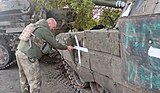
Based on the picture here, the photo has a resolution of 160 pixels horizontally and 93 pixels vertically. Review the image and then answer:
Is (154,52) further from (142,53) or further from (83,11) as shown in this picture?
(83,11)

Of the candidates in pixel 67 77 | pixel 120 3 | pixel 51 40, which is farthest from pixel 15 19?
pixel 120 3

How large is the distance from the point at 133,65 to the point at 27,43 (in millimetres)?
2736

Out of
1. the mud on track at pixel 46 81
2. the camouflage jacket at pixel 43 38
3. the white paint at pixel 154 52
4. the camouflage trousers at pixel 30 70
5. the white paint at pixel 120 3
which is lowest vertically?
the mud on track at pixel 46 81

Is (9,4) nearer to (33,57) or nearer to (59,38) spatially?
(59,38)

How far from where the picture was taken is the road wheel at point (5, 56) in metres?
10.0

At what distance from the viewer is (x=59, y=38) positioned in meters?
6.67

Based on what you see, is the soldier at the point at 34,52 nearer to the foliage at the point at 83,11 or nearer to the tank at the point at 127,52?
the tank at the point at 127,52

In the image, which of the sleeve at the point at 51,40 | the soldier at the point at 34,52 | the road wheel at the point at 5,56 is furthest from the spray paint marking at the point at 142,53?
the road wheel at the point at 5,56

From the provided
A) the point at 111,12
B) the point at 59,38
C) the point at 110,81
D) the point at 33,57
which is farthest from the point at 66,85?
the point at 110,81

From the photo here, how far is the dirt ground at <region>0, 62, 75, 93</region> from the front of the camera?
23.8 feet

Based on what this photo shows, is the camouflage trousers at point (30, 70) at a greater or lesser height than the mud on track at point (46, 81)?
greater

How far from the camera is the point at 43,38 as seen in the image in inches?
220

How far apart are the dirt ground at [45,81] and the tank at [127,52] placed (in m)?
1.97

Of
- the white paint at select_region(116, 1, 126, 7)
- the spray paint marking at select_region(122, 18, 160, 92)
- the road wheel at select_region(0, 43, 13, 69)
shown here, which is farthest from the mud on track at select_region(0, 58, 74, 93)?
the spray paint marking at select_region(122, 18, 160, 92)
